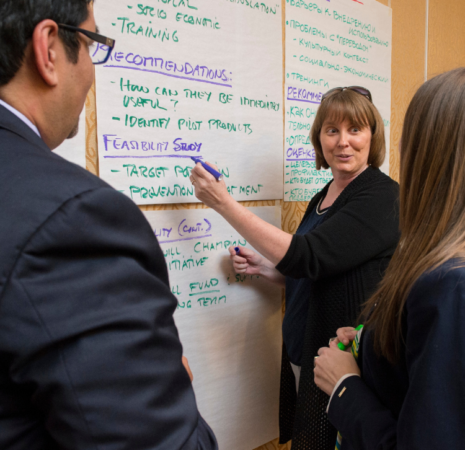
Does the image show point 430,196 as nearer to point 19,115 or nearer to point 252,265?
point 19,115

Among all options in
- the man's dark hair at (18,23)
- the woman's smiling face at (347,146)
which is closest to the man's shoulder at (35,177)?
the man's dark hair at (18,23)

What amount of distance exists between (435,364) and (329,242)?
0.54 metres

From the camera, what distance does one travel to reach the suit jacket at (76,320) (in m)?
0.36

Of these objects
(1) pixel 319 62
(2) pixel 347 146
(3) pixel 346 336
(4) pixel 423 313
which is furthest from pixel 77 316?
(1) pixel 319 62

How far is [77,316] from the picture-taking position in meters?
0.37

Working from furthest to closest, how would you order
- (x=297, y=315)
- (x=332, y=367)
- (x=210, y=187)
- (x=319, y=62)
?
(x=319, y=62) → (x=297, y=315) → (x=210, y=187) → (x=332, y=367)

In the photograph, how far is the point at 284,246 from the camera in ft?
3.34

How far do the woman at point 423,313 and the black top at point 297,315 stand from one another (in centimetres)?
46

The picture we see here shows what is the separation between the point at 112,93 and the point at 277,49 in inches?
26.9

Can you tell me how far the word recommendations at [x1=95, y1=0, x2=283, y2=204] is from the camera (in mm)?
979

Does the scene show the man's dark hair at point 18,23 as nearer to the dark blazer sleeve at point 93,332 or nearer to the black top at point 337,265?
the dark blazer sleeve at point 93,332

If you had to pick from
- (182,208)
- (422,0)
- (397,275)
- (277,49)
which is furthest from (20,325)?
(422,0)

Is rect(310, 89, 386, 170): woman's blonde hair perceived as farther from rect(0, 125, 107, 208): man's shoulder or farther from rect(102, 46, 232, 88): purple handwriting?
rect(0, 125, 107, 208): man's shoulder

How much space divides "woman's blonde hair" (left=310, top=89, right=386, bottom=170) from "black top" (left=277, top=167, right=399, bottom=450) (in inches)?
5.2
